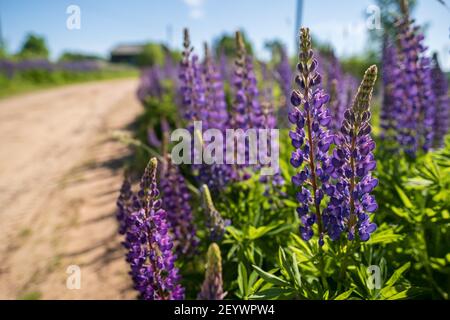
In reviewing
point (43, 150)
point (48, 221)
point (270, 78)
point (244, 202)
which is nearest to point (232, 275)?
point (244, 202)

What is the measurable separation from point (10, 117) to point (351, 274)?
1394 centimetres

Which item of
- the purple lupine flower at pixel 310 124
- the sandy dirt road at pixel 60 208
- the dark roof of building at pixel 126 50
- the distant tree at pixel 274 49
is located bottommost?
the sandy dirt road at pixel 60 208

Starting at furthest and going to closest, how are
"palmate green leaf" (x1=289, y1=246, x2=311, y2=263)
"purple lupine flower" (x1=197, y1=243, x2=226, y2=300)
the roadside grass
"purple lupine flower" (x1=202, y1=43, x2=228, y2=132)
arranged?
the roadside grass, "purple lupine flower" (x1=202, y1=43, x2=228, y2=132), "palmate green leaf" (x1=289, y1=246, x2=311, y2=263), "purple lupine flower" (x1=197, y1=243, x2=226, y2=300)

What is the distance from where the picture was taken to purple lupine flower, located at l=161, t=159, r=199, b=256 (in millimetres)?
3074

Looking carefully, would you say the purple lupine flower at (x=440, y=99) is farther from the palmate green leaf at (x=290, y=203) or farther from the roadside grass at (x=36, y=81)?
the roadside grass at (x=36, y=81)

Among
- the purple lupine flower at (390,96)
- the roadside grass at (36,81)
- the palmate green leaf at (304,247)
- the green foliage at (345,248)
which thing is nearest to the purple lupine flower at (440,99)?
the purple lupine flower at (390,96)

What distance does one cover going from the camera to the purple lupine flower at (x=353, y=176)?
1869 millimetres

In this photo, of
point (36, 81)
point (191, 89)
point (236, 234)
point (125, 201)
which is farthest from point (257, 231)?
point (36, 81)

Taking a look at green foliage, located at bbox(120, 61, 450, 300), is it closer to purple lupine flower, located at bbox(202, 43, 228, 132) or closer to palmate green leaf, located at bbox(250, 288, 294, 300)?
palmate green leaf, located at bbox(250, 288, 294, 300)

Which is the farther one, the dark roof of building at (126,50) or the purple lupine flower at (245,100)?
the dark roof of building at (126,50)

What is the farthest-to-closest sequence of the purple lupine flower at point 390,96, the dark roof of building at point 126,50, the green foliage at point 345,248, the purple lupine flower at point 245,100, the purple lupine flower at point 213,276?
the dark roof of building at point 126,50, the purple lupine flower at point 390,96, the purple lupine flower at point 245,100, the green foliage at point 345,248, the purple lupine flower at point 213,276

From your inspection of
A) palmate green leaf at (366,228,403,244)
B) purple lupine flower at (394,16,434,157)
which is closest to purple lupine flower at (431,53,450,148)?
purple lupine flower at (394,16,434,157)

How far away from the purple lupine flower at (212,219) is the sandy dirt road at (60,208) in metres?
1.40

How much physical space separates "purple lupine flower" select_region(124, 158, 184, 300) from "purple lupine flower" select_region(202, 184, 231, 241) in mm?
328
